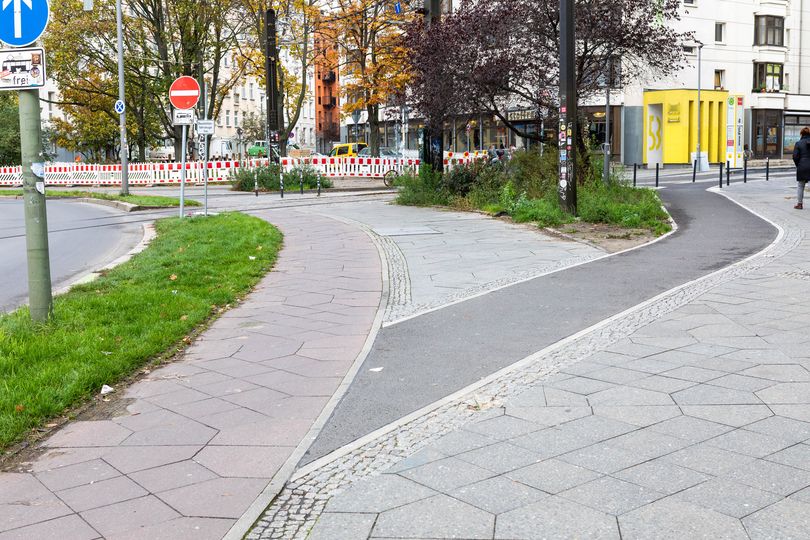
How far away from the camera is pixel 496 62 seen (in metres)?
18.4

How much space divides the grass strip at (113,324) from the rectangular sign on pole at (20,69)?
1962 mm

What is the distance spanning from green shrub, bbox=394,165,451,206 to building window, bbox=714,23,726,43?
4255 cm

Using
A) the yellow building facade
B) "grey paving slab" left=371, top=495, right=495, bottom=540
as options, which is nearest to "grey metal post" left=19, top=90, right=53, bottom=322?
"grey paving slab" left=371, top=495, right=495, bottom=540

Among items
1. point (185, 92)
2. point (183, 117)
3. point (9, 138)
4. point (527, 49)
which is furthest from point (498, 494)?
point (9, 138)

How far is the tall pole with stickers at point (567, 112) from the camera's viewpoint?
15266 mm

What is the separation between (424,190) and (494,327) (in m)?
14.5

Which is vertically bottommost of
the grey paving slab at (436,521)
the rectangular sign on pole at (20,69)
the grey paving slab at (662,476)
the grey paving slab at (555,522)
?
the grey paving slab at (436,521)

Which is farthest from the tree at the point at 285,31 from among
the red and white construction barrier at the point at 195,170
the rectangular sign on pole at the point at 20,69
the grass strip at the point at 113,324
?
the rectangular sign on pole at the point at 20,69

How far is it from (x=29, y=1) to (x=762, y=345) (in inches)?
251

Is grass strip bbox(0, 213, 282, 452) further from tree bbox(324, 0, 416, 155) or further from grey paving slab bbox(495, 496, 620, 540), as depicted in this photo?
tree bbox(324, 0, 416, 155)

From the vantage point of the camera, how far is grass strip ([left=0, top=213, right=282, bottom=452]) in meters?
5.33

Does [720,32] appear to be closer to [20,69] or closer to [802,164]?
[802,164]

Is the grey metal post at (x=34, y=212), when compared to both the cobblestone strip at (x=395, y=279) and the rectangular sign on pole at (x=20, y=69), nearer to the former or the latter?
the rectangular sign on pole at (x=20, y=69)

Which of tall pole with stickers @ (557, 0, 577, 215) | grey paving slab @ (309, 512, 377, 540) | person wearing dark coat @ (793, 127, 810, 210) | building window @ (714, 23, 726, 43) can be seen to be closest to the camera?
grey paving slab @ (309, 512, 377, 540)
